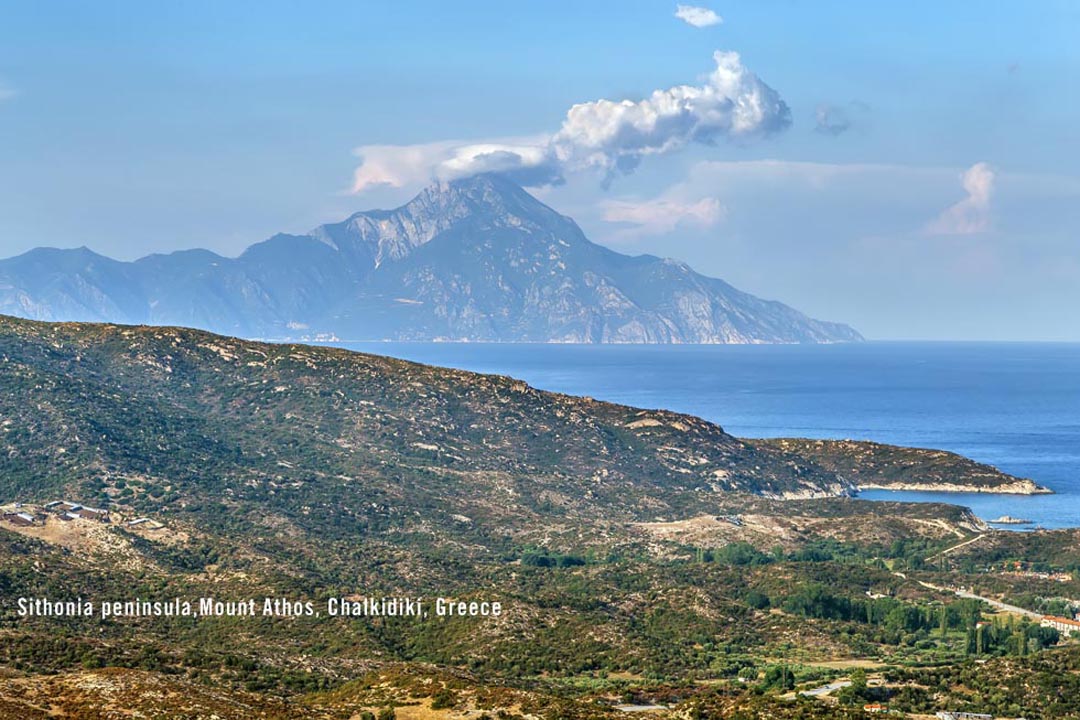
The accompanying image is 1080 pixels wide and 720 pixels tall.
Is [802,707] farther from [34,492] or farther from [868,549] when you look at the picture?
[34,492]

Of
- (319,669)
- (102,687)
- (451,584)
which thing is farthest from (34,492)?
(102,687)

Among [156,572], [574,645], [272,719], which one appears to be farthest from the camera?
[156,572]

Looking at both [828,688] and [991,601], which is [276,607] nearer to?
[828,688]

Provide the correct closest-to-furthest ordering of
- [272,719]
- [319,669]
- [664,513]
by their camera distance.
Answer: [272,719] → [319,669] → [664,513]

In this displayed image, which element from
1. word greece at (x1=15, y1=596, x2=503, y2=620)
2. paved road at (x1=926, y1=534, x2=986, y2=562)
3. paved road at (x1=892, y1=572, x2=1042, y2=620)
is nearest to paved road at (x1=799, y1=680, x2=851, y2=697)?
word greece at (x1=15, y1=596, x2=503, y2=620)

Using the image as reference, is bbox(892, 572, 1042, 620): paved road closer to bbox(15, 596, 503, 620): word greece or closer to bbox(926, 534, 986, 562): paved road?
→ bbox(926, 534, 986, 562): paved road

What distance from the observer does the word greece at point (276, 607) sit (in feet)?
333

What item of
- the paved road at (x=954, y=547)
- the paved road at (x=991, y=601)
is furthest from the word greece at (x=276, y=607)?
the paved road at (x=954, y=547)

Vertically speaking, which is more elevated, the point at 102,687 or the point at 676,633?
the point at 102,687

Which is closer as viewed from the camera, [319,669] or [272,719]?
[272,719]

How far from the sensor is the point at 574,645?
100688 millimetres

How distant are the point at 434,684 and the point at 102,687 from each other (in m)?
19.4

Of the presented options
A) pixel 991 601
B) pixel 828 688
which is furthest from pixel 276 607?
pixel 991 601

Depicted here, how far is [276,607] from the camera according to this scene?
105m
